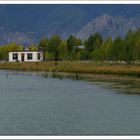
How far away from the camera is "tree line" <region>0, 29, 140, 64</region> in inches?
3420

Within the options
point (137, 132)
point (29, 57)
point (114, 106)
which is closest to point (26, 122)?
point (137, 132)

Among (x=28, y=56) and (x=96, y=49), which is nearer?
(x=96, y=49)

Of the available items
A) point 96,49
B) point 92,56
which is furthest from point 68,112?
point 92,56

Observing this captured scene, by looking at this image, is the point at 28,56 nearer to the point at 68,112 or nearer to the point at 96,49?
the point at 96,49

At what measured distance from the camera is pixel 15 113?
31.0 meters

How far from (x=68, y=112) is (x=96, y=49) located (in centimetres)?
7873

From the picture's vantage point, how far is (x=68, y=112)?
32375 millimetres

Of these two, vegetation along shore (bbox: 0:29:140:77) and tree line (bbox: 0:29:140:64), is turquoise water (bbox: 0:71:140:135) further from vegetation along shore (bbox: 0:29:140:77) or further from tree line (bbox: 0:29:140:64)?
tree line (bbox: 0:29:140:64)

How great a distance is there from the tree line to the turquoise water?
134 feet

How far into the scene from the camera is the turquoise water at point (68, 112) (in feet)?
85.8

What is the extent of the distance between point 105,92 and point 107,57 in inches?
2242

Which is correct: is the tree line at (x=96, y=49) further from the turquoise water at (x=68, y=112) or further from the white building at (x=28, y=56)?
the turquoise water at (x=68, y=112)

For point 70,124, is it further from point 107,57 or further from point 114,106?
point 107,57

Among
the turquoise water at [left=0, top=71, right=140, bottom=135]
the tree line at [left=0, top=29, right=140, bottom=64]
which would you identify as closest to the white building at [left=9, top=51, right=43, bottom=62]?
the tree line at [left=0, top=29, right=140, bottom=64]
